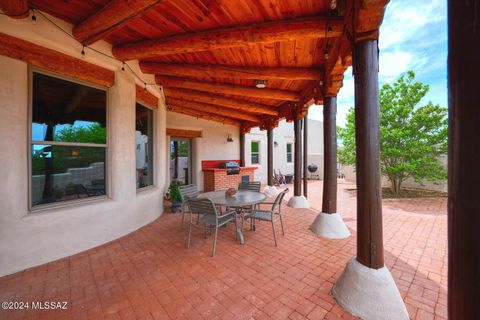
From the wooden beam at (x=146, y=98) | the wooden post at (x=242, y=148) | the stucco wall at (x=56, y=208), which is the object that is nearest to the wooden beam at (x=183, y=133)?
the wooden post at (x=242, y=148)

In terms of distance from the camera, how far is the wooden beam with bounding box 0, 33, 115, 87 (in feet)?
7.75

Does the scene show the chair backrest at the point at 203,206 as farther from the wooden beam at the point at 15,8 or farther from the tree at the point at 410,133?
the tree at the point at 410,133

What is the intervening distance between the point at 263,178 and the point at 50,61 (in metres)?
9.11

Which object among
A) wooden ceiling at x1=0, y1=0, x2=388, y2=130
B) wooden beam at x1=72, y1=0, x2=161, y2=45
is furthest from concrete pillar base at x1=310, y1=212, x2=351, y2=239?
wooden beam at x1=72, y1=0, x2=161, y2=45

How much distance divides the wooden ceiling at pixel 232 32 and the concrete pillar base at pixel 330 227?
2273 millimetres

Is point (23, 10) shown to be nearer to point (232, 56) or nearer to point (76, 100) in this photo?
point (76, 100)

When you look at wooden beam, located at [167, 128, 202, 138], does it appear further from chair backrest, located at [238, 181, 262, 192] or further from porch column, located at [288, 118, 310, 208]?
porch column, located at [288, 118, 310, 208]

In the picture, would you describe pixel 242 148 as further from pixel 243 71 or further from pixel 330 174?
pixel 330 174

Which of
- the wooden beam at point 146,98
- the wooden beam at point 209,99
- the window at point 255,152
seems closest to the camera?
the wooden beam at point 146,98

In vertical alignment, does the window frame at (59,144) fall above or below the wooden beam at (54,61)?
below

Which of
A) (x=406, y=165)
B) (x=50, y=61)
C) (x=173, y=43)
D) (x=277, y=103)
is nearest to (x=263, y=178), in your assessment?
(x=277, y=103)

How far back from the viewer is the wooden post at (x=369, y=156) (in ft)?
6.63

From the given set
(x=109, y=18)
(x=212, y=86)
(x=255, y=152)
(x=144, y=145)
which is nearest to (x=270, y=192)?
(x=255, y=152)

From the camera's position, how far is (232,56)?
136 inches
